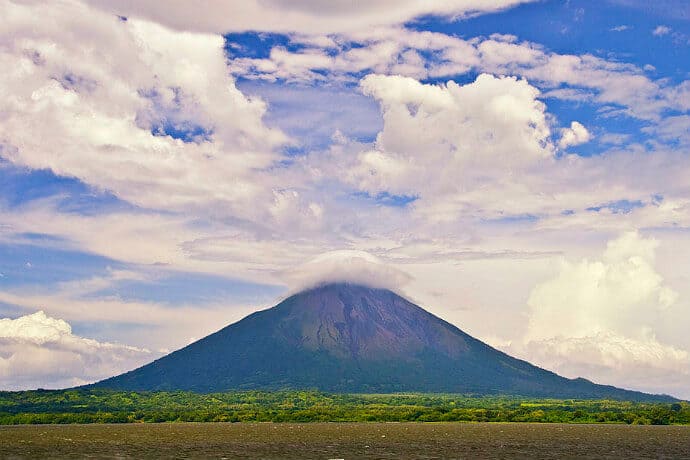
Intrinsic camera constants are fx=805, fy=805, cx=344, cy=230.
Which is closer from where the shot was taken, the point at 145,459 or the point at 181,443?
the point at 145,459

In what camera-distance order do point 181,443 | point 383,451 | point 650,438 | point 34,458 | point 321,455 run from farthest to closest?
point 650,438
point 181,443
point 383,451
point 321,455
point 34,458

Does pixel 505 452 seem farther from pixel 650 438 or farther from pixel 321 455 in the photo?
pixel 650 438

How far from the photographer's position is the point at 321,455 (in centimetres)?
9700

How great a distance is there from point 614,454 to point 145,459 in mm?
58258

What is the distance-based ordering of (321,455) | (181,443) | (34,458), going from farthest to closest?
1. (181,443)
2. (321,455)
3. (34,458)

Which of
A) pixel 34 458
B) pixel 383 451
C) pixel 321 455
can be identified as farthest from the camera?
pixel 383 451

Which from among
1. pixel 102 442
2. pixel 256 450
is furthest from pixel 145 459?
pixel 102 442

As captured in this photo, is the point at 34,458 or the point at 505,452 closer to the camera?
the point at 34,458

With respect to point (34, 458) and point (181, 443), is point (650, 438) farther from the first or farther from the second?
point (34, 458)

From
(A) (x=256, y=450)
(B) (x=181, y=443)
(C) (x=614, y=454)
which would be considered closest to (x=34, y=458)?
(A) (x=256, y=450)

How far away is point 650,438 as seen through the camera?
144000mm

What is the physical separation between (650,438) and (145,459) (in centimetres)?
9460

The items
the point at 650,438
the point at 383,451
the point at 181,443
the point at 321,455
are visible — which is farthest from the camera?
the point at 650,438

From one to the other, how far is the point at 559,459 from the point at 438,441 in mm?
39757
